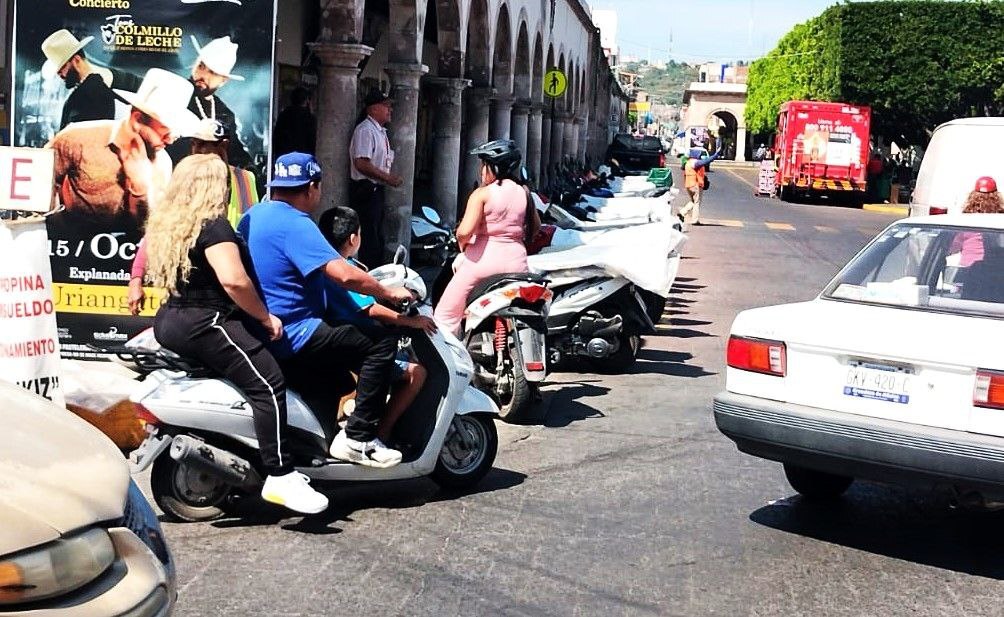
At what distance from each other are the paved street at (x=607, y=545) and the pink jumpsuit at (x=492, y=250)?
93 cm

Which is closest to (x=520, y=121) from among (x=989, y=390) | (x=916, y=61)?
(x=989, y=390)

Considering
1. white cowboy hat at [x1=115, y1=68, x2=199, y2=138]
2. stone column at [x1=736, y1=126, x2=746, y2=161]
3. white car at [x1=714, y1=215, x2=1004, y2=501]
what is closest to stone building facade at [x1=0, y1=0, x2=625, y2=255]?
white cowboy hat at [x1=115, y1=68, x2=199, y2=138]

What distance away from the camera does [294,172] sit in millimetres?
6242

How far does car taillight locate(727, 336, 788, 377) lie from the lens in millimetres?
6285

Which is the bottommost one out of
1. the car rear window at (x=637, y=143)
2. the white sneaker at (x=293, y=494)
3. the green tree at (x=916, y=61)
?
the white sneaker at (x=293, y=494)

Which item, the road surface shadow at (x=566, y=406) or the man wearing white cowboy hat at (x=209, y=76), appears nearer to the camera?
the road surface shadow at (x=566, y=406)

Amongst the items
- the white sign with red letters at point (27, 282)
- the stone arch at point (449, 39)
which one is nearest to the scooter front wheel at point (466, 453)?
the white sign with red letters at point (27, 282)

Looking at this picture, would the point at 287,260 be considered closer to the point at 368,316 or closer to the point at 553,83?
the point at 368,316

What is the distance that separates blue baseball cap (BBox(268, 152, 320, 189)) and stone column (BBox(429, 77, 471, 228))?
1319cm

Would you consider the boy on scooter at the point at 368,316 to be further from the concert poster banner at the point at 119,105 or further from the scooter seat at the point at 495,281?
the concert poster banner at the point at 119,105

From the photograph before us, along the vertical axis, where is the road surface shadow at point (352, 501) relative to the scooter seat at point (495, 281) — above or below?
below

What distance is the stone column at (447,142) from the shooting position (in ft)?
64.4

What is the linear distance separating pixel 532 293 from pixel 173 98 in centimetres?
277

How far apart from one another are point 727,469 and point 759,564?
1782 mm
